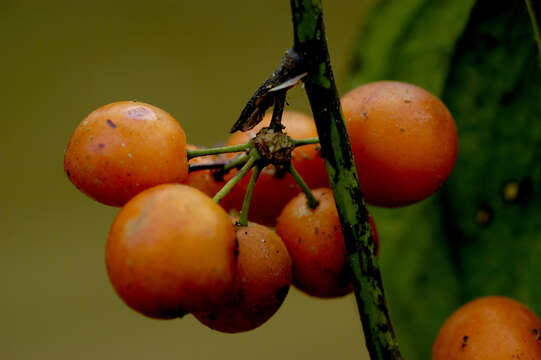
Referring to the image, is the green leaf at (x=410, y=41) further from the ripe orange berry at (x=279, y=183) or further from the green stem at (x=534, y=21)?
the ripe orange berry at (x=279, y=183)

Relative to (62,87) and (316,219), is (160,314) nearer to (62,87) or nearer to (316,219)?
(316,219)

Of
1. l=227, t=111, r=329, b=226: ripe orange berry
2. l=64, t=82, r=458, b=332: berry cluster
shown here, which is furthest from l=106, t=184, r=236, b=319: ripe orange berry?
l=227, t=111, r=329, b=226: ripe orange berry

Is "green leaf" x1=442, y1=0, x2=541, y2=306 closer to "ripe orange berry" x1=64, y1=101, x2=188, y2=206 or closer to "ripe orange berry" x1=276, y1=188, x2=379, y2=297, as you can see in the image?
"ripe orange berry" x1=276, y1=188, x2=379, y2=297

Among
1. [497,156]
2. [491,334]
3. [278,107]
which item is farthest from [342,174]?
[497,156]

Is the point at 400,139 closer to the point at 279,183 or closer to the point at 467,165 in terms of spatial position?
the point at 279,183

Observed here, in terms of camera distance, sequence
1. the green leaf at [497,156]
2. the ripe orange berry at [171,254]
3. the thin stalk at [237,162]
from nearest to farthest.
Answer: the ripe orange berry at [171,254]
the thin stalk at [237,162]
the green leaf at [497,156]

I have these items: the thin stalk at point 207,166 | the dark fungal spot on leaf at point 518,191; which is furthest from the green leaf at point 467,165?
the thin stalk at point 207,166
